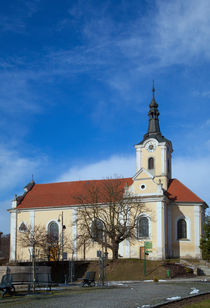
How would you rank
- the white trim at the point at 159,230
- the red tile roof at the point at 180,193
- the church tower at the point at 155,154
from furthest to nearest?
the church tower at the point at 155,154
the red tile roof at the point at 180,193
the white trim at the point at 159,230

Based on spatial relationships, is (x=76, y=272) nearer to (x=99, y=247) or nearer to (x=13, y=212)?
(x=99, y=247)

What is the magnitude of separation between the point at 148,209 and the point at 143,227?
7.78 feet

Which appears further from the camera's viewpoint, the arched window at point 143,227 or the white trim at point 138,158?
the white trim at point 138,158

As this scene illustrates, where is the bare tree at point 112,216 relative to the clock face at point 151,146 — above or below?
below

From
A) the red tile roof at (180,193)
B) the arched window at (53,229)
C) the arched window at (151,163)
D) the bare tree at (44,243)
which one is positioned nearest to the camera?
the bare tree at (44,243)

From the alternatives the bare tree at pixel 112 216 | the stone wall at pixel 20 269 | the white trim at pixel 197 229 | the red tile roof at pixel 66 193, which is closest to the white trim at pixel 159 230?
the bare tree at pixel 112 216

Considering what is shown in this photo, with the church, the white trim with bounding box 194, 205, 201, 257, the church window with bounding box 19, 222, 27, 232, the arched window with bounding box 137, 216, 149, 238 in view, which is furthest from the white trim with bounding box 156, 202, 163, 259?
the church window with bounding box 19, 222, 27, 232

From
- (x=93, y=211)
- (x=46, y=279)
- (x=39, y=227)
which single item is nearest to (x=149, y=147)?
(x=93, y=211)

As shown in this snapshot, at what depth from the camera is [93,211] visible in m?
47.6

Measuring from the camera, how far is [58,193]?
5809 centimetres

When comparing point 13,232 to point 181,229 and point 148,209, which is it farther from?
point 181,229

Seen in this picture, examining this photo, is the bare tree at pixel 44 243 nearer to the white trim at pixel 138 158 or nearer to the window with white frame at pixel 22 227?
the window with white frame at pixel 22 227

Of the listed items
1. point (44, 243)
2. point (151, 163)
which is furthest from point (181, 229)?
point (44, 243)

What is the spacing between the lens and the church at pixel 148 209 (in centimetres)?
4891
